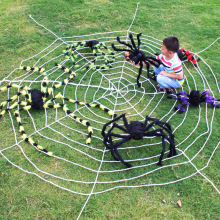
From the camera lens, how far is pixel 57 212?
2.80 metres

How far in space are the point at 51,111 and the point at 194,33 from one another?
383 cm

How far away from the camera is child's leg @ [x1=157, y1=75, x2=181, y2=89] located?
398cm

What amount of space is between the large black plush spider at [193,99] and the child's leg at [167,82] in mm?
161

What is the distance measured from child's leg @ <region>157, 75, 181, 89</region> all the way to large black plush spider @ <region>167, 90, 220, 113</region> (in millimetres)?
161

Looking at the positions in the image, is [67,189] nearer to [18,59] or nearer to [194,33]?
[18,59]

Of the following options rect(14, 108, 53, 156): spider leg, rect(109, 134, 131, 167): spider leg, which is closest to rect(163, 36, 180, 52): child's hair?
rect(109, 134, 131, 167): spider leg

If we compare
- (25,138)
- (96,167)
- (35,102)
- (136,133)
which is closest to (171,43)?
(136,133)

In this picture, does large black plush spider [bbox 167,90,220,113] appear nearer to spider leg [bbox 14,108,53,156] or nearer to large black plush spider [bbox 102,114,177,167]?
large black plush spider [bbox 102,114,177,167]

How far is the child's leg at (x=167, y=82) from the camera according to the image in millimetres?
3980

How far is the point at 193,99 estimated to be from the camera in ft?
12.6

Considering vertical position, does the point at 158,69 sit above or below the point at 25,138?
above

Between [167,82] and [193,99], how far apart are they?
0.52m

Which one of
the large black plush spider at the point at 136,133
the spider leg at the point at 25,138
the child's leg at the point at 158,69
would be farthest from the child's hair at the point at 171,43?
the spider leg at the point at 25,138

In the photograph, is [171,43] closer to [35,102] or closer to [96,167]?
[96,167]
